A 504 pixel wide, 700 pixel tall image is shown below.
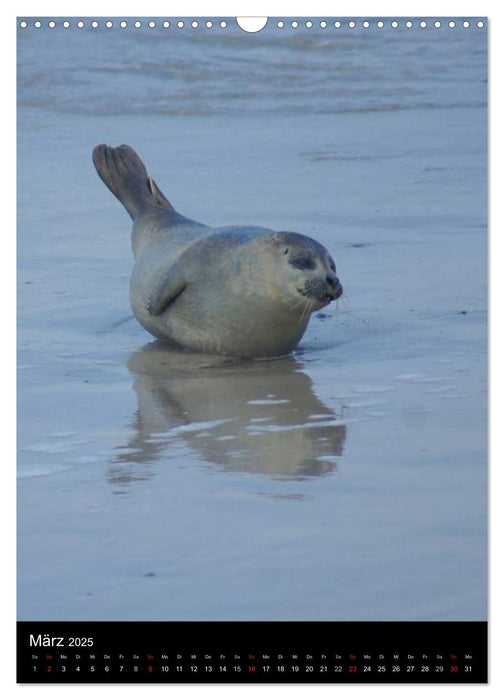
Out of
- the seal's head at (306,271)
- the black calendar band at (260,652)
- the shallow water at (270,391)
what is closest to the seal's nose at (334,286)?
the seal's head at (306,271)

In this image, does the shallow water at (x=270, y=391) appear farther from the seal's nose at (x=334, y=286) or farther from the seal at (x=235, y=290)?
the seal's nose at (x=334, y=286)

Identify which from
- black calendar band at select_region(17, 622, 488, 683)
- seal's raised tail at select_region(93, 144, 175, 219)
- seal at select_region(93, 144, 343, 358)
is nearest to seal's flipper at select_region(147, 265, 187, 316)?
seal at select_region(93, 144, 343, 358)

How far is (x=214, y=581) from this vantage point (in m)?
3.66

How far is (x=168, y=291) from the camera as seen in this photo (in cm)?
580

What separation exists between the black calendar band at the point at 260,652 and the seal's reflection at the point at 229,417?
1.01 meters

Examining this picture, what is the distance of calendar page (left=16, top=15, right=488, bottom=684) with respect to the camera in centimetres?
347

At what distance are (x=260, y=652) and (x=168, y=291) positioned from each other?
2.61 m

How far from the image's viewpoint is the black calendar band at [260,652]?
334 cm

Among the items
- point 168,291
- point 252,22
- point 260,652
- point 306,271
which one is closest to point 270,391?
point 306,271

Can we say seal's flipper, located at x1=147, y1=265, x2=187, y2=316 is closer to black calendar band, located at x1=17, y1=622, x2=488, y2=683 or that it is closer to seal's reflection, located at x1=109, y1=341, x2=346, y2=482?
seal's reflection, located at x1=109, y1=341, x2=346, y2=482

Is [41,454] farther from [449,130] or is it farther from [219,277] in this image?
[449,130]

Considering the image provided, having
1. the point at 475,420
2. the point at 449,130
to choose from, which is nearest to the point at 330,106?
the point at 449,130

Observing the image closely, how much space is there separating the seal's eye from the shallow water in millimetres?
349

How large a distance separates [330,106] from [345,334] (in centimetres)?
508
